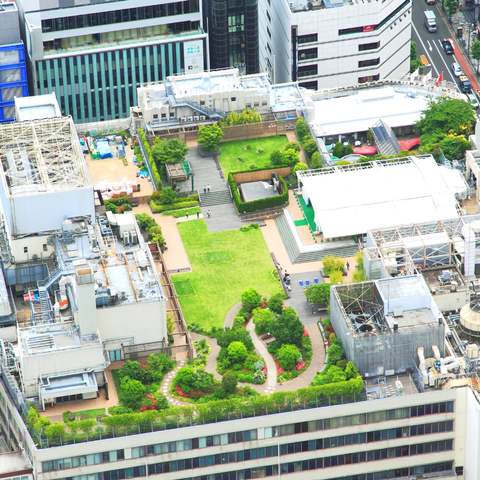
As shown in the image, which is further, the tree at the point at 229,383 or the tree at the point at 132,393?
the tree at the point at 229,383

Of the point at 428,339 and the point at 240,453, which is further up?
the point at 428,339

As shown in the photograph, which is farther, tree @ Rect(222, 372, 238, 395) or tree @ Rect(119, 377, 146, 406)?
tree @ Rect(222, 372, 238, 395)

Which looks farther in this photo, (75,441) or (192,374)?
(192,374)

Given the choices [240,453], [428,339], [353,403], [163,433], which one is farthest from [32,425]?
[428,339]

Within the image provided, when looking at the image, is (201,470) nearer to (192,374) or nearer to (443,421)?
(192,374)
